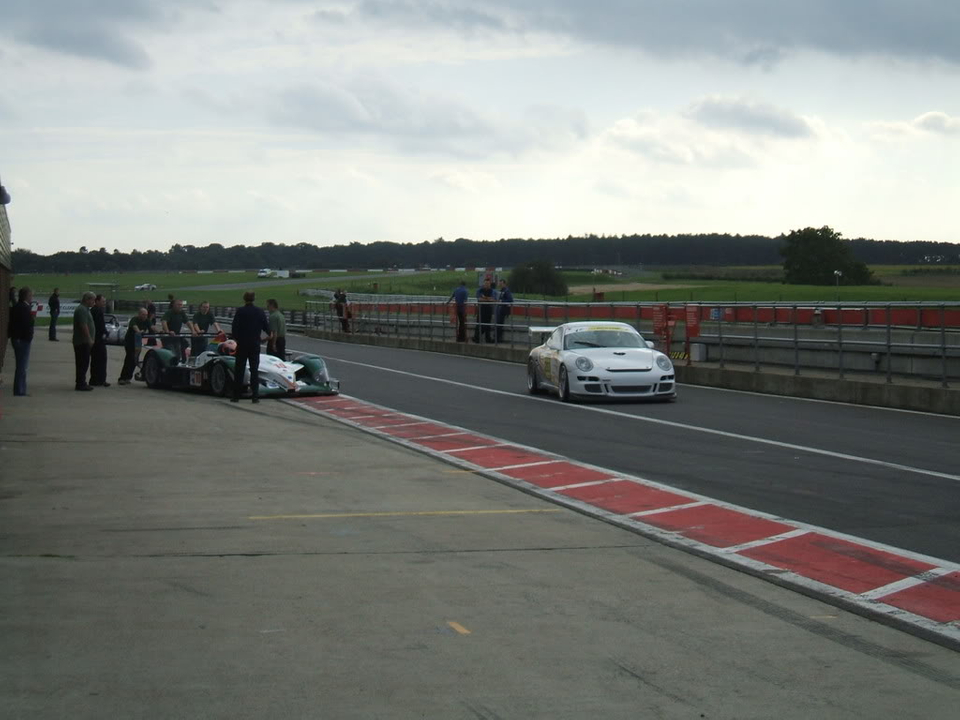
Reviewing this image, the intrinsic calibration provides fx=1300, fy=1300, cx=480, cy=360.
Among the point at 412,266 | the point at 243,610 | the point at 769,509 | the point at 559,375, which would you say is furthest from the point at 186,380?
the point at 412,266

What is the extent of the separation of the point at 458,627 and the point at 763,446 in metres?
8.85

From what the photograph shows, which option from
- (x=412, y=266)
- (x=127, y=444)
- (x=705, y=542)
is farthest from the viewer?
(x=412, y=266)

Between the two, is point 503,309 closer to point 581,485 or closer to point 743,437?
point 743,437

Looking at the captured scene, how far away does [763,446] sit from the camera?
14.5m

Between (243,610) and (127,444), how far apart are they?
8.04 m

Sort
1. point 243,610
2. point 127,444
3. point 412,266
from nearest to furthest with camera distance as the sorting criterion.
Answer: point 243,610 < point 127,444 < point 412,266

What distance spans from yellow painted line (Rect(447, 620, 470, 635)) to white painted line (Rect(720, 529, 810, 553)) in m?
2.67

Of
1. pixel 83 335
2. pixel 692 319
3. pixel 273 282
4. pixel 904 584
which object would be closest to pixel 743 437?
pixel 904 584

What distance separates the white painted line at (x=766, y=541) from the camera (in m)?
8.52

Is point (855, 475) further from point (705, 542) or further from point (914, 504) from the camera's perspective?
point (705, 542)

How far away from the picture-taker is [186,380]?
2220cm

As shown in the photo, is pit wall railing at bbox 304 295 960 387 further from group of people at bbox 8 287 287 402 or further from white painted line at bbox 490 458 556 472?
group of people at bbox 8 287 287 402

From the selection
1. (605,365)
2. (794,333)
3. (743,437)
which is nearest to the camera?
(743,437)

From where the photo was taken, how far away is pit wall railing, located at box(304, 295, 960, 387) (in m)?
21.3
